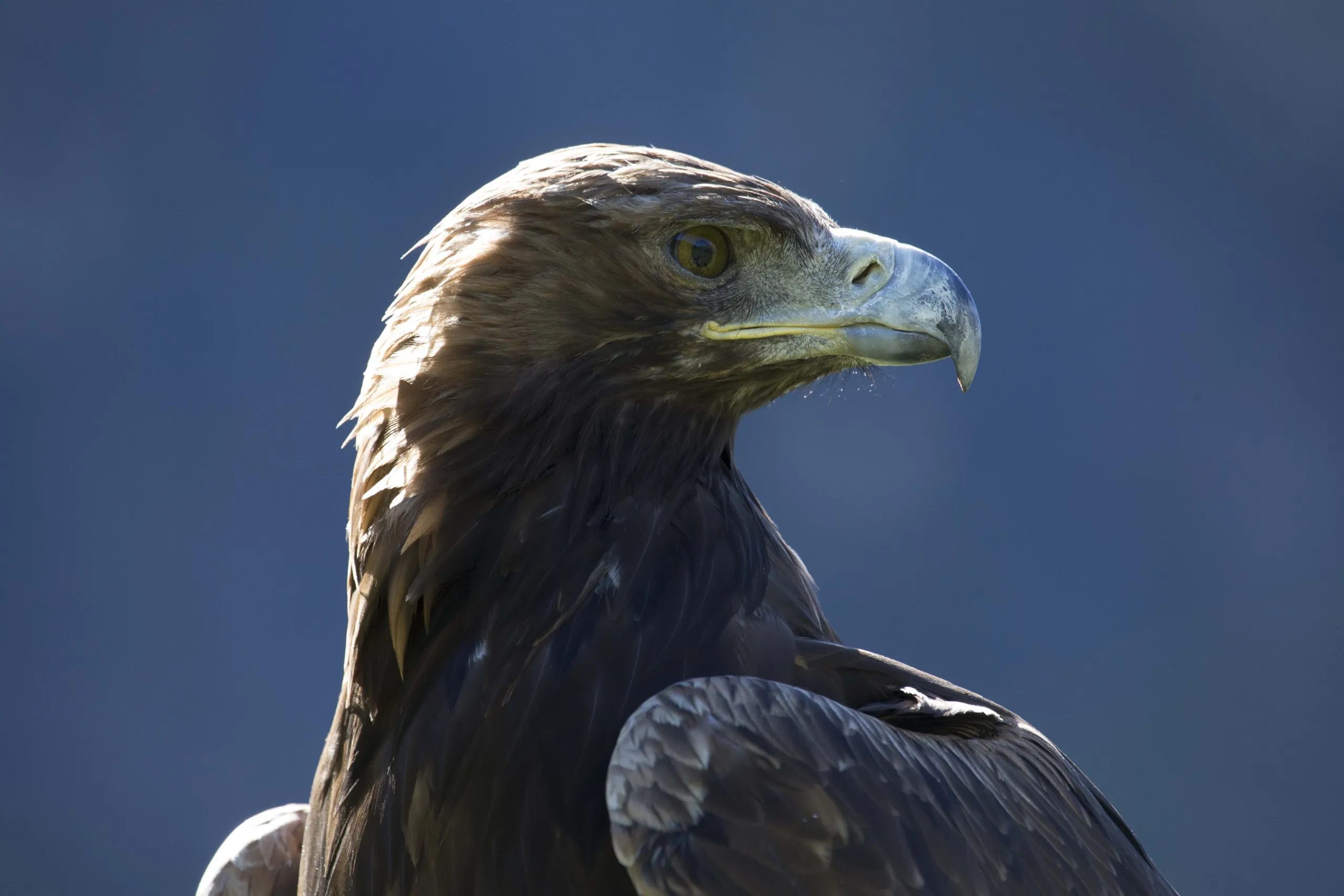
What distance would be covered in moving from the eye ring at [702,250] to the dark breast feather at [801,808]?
0.69 meters

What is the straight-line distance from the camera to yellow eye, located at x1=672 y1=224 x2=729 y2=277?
2.27m

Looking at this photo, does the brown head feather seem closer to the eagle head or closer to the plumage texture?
the eagle head

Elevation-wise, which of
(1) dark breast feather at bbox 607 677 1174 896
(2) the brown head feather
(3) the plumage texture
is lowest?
(3) the plumage texture

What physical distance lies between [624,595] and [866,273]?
697 mm

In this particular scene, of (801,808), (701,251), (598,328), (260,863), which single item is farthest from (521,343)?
(260,863)

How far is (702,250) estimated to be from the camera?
2.29m

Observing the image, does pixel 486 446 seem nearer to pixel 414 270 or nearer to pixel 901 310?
pixel 414 270

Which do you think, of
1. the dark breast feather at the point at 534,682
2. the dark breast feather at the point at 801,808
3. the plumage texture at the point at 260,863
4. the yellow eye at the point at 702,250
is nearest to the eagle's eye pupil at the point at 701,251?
the yellow eye at the point at 702,250

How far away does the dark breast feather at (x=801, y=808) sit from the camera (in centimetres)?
187

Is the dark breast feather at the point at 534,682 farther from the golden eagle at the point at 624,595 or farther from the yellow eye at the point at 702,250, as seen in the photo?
the yellow eye at the point at 702,250

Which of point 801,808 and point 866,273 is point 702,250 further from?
point 801,808

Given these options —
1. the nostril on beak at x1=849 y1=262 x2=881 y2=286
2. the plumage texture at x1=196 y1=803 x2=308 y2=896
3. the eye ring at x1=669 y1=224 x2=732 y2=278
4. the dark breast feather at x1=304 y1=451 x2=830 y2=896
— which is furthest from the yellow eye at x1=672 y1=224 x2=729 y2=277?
the plumage texture at x1=196 y1=803 x2=308 y2=896

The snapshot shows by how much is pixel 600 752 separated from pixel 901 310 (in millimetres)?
879

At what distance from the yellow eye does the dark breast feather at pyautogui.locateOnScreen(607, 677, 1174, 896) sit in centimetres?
69
